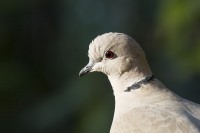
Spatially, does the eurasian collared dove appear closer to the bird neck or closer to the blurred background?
the bird neck

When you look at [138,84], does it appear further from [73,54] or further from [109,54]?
[73,54]

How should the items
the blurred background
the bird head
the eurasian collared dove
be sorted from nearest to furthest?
the eurasian collared dove < the bird head < the blurred background

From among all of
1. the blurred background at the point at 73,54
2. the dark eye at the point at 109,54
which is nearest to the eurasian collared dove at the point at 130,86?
the dark eye at the point at 109,54

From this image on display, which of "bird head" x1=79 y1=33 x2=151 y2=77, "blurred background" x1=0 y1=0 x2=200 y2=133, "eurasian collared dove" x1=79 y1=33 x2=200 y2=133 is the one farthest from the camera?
"blurred background" x1=0 y1=0 x2=200 y2=133

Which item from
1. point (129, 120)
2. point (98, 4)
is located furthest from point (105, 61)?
point (98, 4)

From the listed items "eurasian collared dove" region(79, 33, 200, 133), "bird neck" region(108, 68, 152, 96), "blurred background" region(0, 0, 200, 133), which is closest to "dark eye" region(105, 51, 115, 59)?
"eurasian collared dove" region(79, 33, 200, 133)

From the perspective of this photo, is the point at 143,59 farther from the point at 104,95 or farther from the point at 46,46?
the point at 46,46

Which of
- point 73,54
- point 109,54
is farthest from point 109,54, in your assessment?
point 73,54
